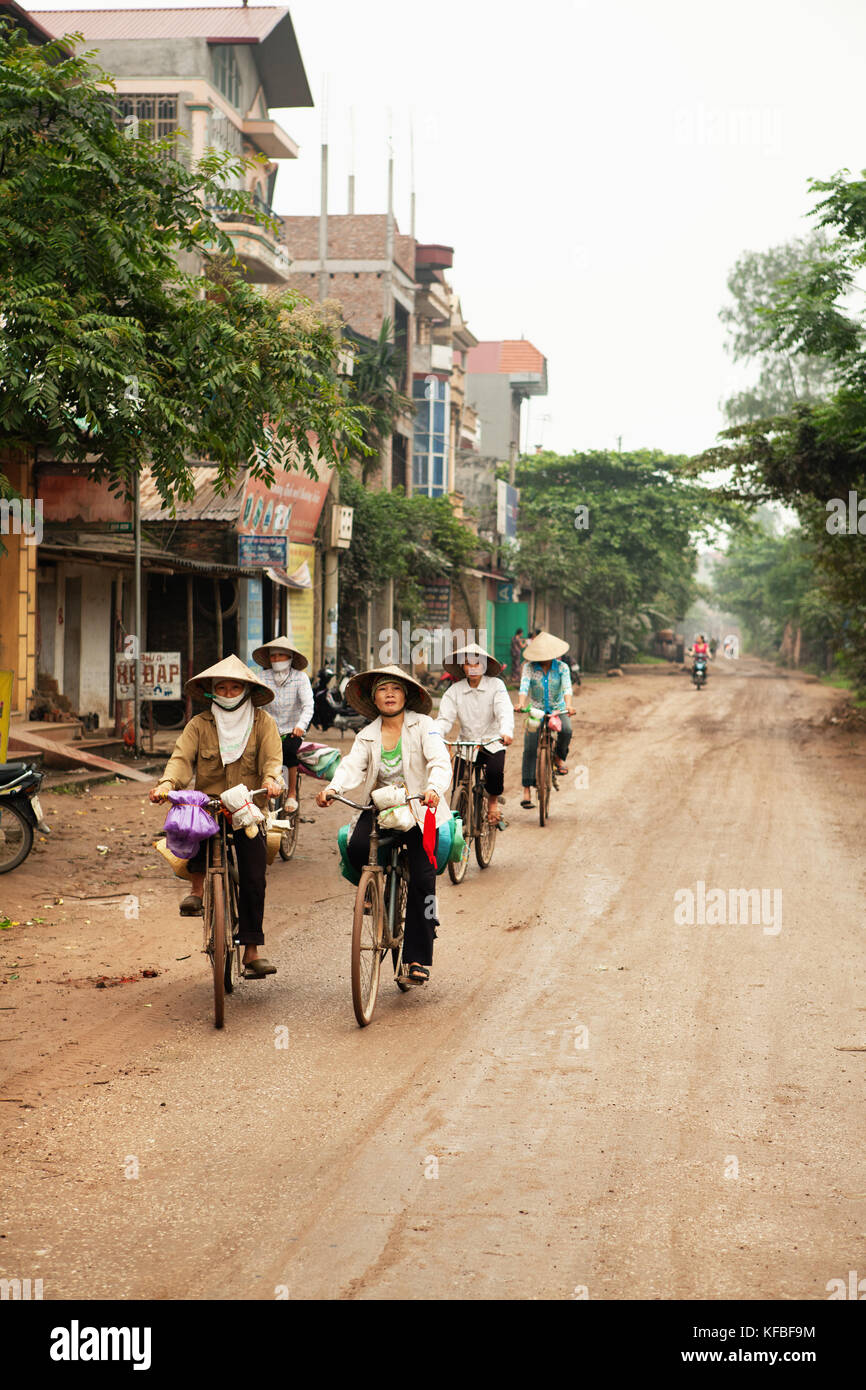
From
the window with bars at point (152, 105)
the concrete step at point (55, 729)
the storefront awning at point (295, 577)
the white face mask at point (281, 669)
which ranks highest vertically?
the window with bars at point (152, 105)

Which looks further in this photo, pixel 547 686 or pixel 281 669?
pixel 547 686

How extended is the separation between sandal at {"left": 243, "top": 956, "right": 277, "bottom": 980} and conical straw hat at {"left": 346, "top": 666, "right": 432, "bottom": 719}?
1.44m

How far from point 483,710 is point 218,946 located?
4614 millimetres

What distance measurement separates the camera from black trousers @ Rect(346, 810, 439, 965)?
6688 millimetres

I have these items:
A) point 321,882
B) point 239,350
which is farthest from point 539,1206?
point 239,350

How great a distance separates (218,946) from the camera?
20.3ft

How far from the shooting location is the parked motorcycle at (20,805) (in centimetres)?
990

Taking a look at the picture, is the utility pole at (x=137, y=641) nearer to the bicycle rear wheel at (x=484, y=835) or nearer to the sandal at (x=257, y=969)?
the bicycle rear wheel at (x=484, y=835)

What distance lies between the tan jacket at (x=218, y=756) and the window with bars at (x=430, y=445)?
33622 mm

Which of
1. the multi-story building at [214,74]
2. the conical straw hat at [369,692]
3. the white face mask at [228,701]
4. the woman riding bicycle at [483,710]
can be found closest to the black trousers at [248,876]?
the white face mask at [228,701]

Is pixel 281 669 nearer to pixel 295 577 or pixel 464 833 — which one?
pixel 464 833

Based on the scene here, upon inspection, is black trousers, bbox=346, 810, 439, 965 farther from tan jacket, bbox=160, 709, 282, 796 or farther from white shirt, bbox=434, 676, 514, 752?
white shirt, bbox=434, 676, 514, 752

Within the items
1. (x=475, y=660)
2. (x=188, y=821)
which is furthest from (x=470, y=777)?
(x=188, y=821)

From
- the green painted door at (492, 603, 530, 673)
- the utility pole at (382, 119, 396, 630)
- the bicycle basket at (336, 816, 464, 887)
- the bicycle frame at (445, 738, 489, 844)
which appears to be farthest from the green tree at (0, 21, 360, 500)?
the green painted door at (492, 603, 530, 673)
